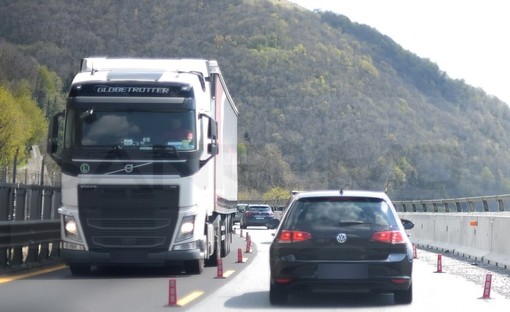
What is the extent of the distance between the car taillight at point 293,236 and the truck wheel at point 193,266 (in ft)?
17.9

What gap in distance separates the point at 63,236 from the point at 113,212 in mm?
983

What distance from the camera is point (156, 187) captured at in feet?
56.1

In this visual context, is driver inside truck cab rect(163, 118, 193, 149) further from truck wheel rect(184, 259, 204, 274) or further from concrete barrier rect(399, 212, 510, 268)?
concrete barrier rect(399, 212, 510, 268)

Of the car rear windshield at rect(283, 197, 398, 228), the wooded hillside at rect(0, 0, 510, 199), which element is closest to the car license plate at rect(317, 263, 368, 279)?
the car rear windshield at rect(283, 197, 398, 228)

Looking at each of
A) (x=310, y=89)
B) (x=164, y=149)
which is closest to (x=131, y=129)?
(x=164, y=149)

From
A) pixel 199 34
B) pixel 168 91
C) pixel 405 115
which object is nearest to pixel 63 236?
pixel 168 91

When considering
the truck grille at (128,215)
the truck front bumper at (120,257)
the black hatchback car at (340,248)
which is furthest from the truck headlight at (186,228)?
the black hatchback car at (340,248)

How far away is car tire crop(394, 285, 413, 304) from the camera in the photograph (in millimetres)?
13133

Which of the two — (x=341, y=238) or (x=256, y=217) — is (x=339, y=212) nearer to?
(x=341, y=238)

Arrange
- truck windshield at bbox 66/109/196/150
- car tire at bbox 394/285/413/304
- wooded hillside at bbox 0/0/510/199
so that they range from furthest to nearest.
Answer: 1. wooded hillside at bbox 0/0/510/199
2. truck windshield at bbox 66/109/196/150
3. car tire at bbox 394/285/413/304

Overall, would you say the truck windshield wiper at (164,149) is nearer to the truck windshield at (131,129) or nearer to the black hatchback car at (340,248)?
the truck windshield at (131,129)

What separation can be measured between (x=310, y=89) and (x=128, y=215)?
125m

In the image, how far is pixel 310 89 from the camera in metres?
141

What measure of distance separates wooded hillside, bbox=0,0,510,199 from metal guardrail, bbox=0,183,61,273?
49.1 metres
